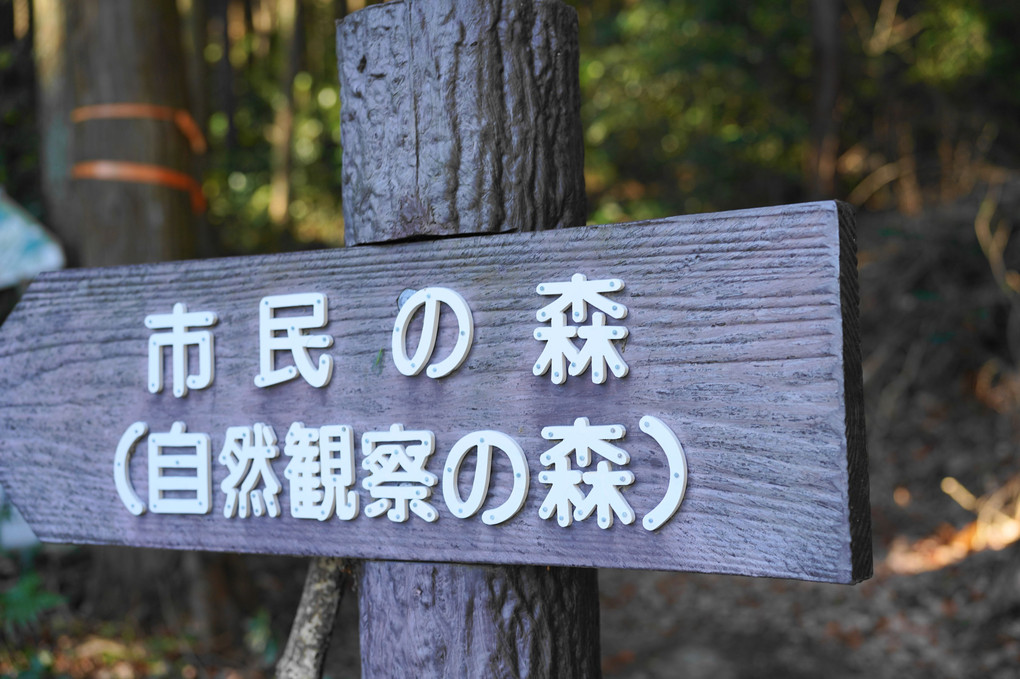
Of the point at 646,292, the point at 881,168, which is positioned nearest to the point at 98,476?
the point at 646,292

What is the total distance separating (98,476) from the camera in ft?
4.65

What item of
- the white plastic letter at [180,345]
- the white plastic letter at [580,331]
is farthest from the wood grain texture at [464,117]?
the white plastic letter at [180,345]

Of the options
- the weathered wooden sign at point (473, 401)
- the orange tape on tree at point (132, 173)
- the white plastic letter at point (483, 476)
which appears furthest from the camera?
the orange tape on tree at point (132, 173)

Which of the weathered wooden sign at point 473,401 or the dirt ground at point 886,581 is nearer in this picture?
the weathered wooden sign at point 473,401

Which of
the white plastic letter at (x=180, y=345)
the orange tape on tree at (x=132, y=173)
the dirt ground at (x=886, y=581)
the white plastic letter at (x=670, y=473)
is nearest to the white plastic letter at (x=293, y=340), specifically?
the white plastic letter at (x=180, y=345)

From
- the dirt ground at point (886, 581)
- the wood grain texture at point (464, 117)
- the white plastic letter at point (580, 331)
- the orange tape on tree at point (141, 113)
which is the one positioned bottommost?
the dirt ground at point (886, 581)

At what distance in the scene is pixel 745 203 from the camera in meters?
8.80

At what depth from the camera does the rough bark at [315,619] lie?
1509mm

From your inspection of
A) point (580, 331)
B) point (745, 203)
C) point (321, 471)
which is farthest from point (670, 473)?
point (745, 203)

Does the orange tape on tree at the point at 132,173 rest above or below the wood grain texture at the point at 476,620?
above

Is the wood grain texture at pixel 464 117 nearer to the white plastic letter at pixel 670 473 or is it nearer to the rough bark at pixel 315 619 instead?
the white plastic letter at pixel 670 473

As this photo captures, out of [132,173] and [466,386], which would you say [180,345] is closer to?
[466,386]

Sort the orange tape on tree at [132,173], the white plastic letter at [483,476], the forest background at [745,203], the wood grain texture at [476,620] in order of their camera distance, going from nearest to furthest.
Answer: the white plastic letter at [483,476] < the wood grain texture at [476,620] < the orange tape on tree at [132,173] < the forest background at [745,203]

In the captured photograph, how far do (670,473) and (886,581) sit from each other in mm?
4786
